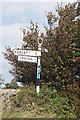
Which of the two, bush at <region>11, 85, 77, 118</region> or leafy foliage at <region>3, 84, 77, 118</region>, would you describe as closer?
leafy foliage at <region>3, 84, 77, 118</region>

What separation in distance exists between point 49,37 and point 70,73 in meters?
2.17

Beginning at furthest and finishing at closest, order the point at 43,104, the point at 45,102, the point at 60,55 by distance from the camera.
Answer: the point at 60,55
the point at 45,102
the point at 43,104

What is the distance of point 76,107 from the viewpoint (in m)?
6.82

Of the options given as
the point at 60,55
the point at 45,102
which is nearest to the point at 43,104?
the point at 45,102

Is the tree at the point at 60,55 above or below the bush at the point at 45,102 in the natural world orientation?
above

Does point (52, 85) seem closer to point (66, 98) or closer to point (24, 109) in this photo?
point (66, 98)

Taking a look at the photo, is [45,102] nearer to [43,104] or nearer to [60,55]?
[43,104]

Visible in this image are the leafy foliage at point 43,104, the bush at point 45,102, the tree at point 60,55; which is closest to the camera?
the leafy foliage at point 43,104

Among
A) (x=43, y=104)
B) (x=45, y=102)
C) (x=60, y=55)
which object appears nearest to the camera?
(x=43, y=104)

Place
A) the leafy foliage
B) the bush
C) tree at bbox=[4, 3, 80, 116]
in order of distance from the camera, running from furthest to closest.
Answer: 1. tree at bbox=[4, 3, 80, 116]
2. the bush
3. the leafy foliage

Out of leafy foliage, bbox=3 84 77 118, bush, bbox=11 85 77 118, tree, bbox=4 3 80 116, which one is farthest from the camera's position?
tree, bbox=4 3 80 116

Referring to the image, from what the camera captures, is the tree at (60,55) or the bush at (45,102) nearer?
the bush at (45,102)

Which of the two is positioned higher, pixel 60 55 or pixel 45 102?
pixel 60 55

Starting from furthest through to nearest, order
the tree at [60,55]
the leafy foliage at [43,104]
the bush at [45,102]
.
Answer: the tree at [60,55], the bush at [45,102], the leafy foliage at [43,104]
